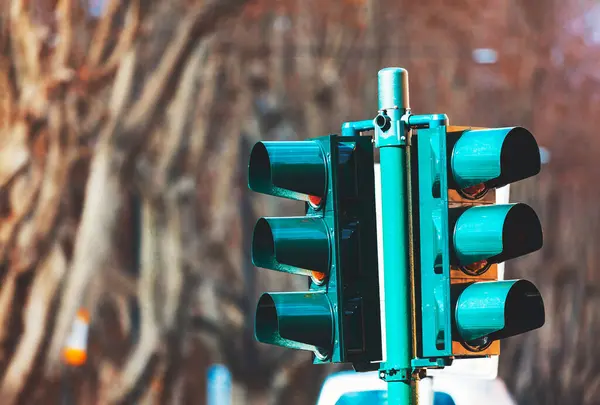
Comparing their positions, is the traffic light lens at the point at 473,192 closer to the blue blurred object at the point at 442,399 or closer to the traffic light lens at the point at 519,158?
the traffic light lens at the point at 519,158

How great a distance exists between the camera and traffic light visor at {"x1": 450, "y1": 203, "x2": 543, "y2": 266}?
3.33 metres

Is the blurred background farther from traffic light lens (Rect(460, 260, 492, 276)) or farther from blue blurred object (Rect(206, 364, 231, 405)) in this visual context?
traffic light lens (Rect(460, 260, 492, 276))

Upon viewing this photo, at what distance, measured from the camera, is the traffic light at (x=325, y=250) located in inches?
135

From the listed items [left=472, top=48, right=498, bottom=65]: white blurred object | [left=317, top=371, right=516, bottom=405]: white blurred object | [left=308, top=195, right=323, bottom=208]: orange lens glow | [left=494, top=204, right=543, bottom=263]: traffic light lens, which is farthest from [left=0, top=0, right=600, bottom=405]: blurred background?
[left=494, top=204, right=543, bottom=263]: traffic light lens

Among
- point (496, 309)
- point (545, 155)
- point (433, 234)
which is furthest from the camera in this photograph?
point (545, 155)

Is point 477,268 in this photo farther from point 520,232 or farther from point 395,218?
point 395,218

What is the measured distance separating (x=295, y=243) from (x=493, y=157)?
55 cm

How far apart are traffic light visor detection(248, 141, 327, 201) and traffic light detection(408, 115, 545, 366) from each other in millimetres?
247

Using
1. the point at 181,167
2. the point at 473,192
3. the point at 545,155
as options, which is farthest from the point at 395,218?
the point at 545,155

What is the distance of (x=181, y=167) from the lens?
13719mm

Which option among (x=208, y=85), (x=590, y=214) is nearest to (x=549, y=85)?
(x=590, y=214)

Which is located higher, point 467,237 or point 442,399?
point 467,237

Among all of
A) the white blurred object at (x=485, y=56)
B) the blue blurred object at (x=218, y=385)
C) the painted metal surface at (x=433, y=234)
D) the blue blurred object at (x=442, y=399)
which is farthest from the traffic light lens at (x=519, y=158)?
the white blurred object at (x=485, y=56)

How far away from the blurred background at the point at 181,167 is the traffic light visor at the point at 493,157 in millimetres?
9608
